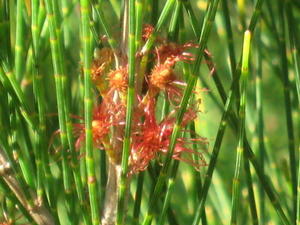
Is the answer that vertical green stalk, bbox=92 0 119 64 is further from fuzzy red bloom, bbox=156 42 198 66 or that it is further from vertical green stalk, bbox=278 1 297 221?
vertical green stalk, bbox=278 1 297 221

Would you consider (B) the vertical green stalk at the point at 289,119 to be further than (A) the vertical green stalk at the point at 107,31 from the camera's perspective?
Yes

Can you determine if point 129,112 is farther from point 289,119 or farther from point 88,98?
point 289,119

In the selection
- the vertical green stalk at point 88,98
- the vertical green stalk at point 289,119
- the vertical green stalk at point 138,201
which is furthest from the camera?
the vertical green stalk at point 289,119

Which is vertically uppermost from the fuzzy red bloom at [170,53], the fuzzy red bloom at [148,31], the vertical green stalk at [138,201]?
the fuzzy red bloom at [148,31]

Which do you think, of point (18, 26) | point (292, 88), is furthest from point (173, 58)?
point (292, 88)

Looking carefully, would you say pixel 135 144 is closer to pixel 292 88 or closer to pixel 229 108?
pixel 229 108

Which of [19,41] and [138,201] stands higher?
[19,41]

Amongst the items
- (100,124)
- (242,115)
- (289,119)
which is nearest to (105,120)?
(100,124)

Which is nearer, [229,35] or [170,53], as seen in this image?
[170,53]

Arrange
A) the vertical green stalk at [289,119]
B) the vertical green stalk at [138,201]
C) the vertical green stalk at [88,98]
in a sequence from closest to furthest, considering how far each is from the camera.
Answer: the vertical green stalk at [88,98] → the vertical green stalk at [138,201] → the vertical green stalk at [289,119]

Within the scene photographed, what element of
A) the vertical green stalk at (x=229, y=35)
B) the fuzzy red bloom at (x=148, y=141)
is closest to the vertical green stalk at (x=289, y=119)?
the vertical green stalk at (x=229, y=35)

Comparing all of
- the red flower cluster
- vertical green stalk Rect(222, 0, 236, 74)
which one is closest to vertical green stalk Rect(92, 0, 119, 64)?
the red flower cluster

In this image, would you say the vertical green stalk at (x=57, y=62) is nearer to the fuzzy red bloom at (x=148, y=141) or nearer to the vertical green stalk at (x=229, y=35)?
the fuzzy red bloom at (x=148, y=141)
